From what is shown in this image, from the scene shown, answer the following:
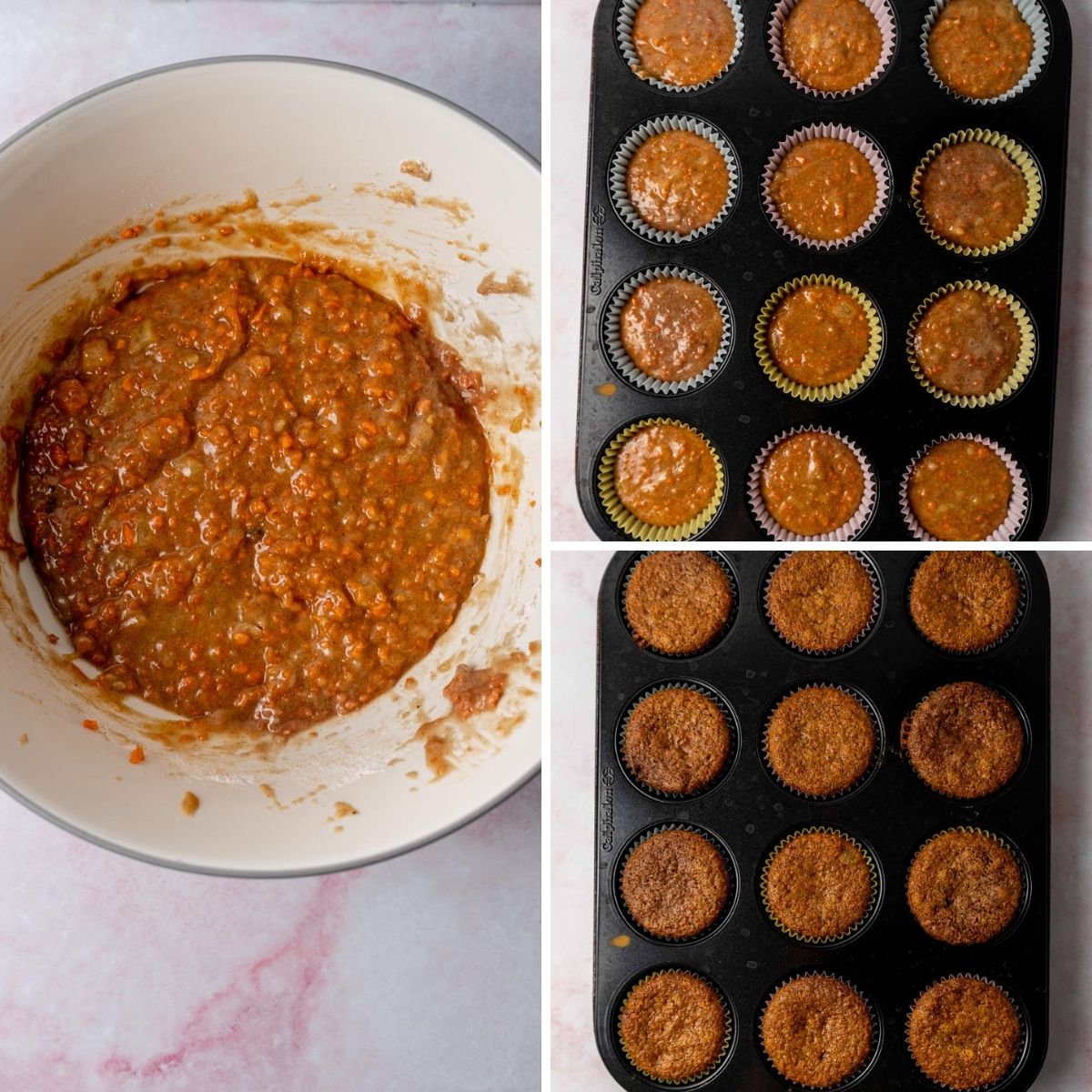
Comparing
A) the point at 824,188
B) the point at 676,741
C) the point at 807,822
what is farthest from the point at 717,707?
the point at 824,188

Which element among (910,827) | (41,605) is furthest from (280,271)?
(910,827)

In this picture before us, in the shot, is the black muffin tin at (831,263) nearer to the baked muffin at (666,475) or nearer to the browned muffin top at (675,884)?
the baked muffin at (666,475)

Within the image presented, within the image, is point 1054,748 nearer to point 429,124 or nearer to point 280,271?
point 429,124

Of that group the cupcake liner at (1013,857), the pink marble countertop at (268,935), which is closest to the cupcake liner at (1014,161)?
the cupcake liner at (1013,857)

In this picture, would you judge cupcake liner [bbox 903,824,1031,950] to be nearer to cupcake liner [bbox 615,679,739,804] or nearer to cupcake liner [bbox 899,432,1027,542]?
cupcake liner [bbox 615,679,739,804]

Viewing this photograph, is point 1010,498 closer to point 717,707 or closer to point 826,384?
point 826,384

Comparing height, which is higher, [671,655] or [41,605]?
[671,655]
